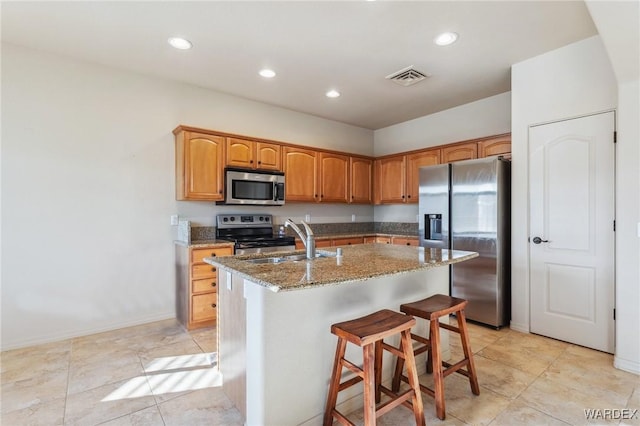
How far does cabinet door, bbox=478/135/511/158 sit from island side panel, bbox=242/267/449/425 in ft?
9.44

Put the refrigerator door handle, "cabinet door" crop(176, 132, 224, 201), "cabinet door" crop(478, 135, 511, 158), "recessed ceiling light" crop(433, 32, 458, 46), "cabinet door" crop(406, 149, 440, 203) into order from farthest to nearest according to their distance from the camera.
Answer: "cabinet door" crop(406, 149, 440, 203) → "cabinet door" crop(478, 135, 511, 158) → "cabinet door" crop(176, 132, 224, 201) → the refrigerator door handle → "recessed ceiling light" crop(433, 32, 458, 46)

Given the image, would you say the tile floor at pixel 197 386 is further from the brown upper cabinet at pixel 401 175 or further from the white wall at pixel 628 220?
the brown upper cabinet at pixel 401 175

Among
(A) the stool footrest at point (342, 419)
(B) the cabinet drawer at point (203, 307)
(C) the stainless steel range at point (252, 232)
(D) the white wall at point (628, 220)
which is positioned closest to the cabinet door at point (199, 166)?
(C) the stainless steel range at point (252, 232)

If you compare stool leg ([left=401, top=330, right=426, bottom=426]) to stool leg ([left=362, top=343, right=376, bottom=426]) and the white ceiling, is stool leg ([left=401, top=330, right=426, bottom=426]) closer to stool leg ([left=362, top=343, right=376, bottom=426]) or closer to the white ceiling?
stool leg ([left=362, top=343, right=376, bottom=426])

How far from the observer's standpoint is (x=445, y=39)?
2.80 meters

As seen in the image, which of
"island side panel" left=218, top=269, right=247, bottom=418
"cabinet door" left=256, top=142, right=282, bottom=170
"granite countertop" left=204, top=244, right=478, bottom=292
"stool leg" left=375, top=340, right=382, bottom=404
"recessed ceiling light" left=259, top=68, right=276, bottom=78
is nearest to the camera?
"granite countertop" left=204, top=244, right=478, bottom=292

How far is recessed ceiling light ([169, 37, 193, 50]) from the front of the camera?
284 cm

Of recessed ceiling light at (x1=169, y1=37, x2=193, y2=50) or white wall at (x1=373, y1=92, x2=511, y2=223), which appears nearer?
recessed ceiling light at (x1=169, y1=37, x2=193, y2=50)

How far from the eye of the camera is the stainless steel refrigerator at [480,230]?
3350mm

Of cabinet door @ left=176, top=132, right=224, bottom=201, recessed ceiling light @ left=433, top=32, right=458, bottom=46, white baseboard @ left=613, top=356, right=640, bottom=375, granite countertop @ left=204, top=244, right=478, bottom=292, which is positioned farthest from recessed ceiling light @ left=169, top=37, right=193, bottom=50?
white baseboard @ left=613, top=356, right=640, bottom=375

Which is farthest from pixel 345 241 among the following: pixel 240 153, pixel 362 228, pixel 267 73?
pixel 267 73

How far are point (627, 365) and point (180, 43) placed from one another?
457 cm

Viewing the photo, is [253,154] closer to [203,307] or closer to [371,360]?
[203,307]

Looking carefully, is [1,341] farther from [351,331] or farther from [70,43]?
[351,331]
